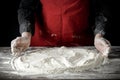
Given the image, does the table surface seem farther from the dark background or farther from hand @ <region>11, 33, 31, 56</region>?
the dark background

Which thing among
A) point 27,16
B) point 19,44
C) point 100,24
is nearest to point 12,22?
point 27,16

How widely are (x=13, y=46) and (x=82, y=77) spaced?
0.50 metres

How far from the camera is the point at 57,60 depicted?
1621 mm

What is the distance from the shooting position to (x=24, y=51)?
1808 millimetres

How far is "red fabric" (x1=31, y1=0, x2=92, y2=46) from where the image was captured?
1959 millimetres

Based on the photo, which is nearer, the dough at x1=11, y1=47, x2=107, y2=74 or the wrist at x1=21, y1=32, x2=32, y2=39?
the dough at x1=11, y1=47, x2=107, y2=74

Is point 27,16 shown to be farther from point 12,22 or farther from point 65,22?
point 12,22

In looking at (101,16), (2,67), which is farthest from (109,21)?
(2,67)

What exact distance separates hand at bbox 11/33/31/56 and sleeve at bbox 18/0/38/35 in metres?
0.09

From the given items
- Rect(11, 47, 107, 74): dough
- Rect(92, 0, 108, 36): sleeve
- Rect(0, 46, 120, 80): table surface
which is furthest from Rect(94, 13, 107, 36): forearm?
Rect(0, 46, 120, 80): table surface

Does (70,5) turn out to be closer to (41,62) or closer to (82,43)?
(82,43)

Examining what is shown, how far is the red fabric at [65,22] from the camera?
196 cm

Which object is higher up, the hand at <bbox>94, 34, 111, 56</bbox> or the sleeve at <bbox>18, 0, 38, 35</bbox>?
the sleeve at <bbox>18, 0, 38, 35</bbox>

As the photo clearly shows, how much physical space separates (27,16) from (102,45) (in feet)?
1.95
